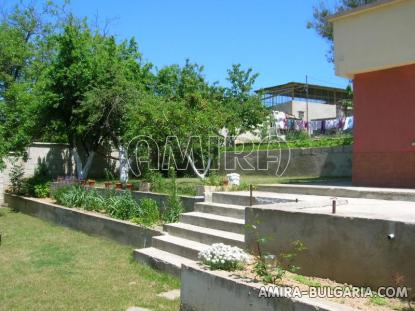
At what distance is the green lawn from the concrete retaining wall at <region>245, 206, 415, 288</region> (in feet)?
5.65

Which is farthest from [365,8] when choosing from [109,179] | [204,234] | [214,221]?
[109,179]

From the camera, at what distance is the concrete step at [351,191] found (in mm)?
7340

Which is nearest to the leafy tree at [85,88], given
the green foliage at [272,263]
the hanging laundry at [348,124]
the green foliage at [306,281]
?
the hanging laundry at [348,124]

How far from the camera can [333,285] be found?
496cm

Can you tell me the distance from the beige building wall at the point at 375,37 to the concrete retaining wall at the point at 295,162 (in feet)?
12.2

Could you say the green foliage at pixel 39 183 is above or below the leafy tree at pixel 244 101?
below

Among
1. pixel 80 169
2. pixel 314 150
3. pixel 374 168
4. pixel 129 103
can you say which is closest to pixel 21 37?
pixel 80 169

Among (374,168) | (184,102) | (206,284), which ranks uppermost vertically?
(184,102)

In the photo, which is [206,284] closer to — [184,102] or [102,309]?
[102,309]

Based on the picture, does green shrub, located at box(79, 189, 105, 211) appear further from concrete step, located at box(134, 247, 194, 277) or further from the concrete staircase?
concrete step, located at box(134, 247, 194, 277)

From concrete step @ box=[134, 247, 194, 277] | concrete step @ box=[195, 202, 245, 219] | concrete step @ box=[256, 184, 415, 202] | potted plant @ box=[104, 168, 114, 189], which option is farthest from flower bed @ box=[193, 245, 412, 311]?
potted plant @ box=[104, 168, 114, 189]

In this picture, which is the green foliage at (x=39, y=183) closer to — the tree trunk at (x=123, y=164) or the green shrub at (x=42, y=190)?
the green shrub at (x=42, y=190)

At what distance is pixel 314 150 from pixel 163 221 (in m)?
6.35

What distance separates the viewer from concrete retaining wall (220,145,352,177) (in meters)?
13.2
